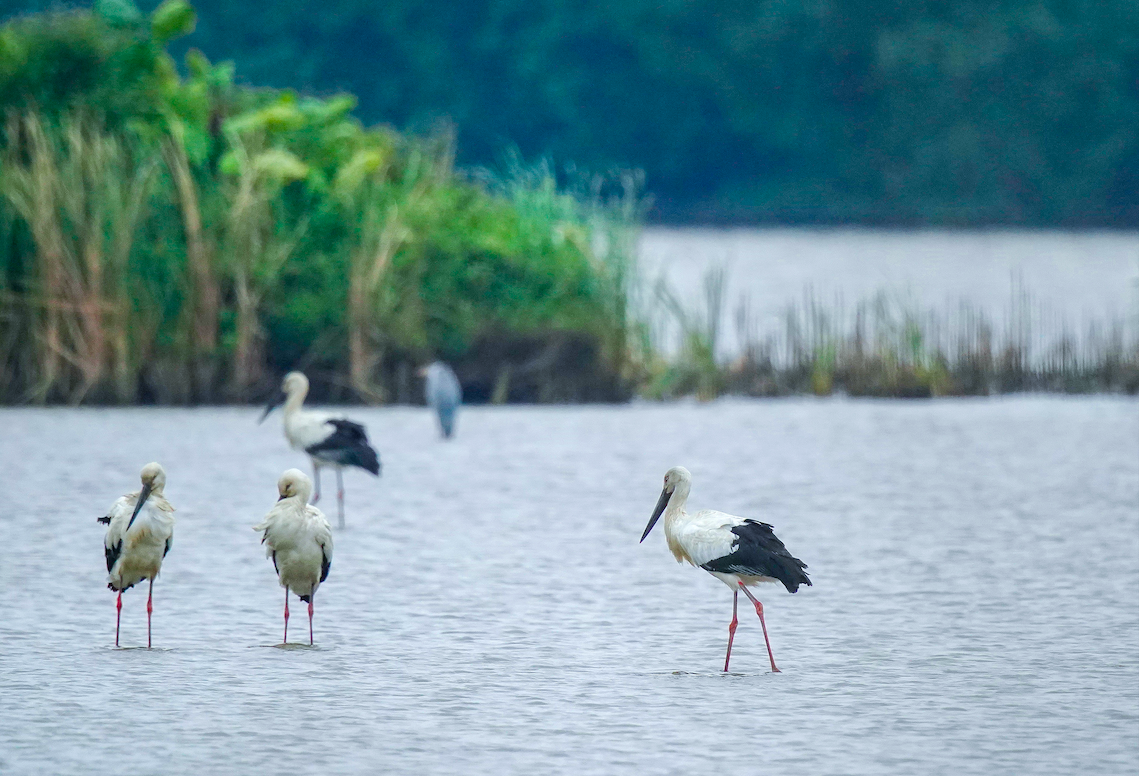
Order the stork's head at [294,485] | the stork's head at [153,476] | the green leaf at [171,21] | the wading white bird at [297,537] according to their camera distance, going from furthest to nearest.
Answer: the green leaf at [171,21] < the stork's head at [294,485] < the wading white bird at [297,537] < the stork's head at [153,476]

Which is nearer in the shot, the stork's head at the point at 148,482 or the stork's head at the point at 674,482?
the stork's head at the point at 148,482

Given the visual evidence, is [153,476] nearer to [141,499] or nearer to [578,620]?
[141,499]

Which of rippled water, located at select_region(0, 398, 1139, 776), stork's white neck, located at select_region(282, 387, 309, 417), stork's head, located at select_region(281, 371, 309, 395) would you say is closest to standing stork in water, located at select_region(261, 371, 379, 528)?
rippled water, located at select_region(0, 398, 1139, 776)

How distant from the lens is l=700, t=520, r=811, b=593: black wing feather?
769cm

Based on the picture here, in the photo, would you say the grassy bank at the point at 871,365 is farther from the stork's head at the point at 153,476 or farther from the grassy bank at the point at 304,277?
the stork's head at the point at 153,476

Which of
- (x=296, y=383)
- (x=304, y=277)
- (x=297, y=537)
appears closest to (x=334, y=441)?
(x=296, y=383)

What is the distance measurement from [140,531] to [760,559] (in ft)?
8.22

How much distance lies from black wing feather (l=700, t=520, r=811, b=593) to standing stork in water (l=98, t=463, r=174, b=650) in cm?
Result: 224

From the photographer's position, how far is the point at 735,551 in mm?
7809

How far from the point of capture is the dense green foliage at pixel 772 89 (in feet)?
190

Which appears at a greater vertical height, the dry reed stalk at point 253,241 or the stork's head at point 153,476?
the dry reed stalk at point 253,241

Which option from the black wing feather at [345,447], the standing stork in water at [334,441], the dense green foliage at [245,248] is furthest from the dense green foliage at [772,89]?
the black wing feather at [345,447]

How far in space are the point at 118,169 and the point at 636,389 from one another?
5497mm

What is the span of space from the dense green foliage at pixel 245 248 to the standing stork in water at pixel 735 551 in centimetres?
1082
